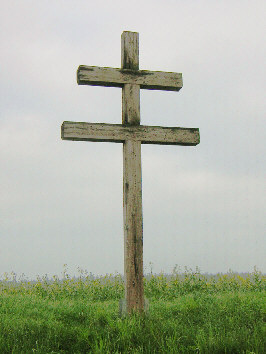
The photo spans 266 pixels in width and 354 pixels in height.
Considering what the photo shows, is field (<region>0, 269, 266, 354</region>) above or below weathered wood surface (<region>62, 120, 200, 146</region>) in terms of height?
below

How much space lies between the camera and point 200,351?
4.12 meters

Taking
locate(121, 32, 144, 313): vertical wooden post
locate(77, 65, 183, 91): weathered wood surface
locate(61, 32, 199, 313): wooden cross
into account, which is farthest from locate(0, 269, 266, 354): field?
locate(77, 65, 183, 91): weathered wood surface

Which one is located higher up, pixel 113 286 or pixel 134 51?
pixel 134 51

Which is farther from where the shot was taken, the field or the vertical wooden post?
the vertical wooden post

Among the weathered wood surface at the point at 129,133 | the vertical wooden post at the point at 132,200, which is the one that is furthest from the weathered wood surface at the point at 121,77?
the weathered wood surface at the point at 129,133

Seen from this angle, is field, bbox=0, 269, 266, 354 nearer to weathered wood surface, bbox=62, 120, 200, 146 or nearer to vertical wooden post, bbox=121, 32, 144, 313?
vertical wooden post, bbox=121, 32, 144, 313

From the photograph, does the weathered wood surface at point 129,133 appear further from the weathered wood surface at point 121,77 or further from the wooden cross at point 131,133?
the weathered wood surface at point 121,77

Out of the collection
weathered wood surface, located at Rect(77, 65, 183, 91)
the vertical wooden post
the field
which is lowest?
the field

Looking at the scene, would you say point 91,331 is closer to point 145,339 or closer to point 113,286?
point 145,339

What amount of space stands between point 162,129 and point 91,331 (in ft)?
11.7

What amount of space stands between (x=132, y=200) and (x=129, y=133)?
3.73ft

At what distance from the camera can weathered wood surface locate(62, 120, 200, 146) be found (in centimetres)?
662

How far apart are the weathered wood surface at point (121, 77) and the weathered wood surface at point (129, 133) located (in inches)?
25.7

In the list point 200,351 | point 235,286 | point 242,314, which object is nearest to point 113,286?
point 235,286
